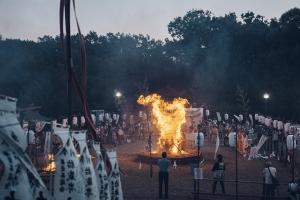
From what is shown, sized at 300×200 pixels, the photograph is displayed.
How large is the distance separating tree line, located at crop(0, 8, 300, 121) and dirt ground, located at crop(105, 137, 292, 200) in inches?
552

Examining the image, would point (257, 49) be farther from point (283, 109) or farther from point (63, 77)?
point (63, 77)

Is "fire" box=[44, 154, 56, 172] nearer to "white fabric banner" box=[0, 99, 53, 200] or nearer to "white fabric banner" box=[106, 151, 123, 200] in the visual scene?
"white fabric banner" box=[0, 99, 53, 200]

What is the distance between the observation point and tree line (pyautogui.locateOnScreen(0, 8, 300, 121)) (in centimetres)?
3881

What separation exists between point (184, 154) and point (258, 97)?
2283cm

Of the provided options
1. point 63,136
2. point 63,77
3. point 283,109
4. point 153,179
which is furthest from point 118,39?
point 63,136

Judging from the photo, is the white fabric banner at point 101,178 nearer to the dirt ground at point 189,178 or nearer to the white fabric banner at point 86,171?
the white fabric banner at point 86,171

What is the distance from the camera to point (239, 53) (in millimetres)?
47312

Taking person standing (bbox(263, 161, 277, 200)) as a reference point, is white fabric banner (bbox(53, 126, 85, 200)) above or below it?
above

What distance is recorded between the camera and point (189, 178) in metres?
18.7

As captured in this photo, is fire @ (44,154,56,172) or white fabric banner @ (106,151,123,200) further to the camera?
white fabric banner @ (106,151,123,200)

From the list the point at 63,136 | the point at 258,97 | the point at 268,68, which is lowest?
the point at 63,136

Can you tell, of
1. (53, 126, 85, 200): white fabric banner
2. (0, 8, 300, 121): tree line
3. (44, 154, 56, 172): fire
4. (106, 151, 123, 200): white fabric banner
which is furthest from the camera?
(0, 8, 300, 121): tree line

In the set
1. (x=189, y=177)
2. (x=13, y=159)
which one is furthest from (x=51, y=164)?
(x=189, y=177)

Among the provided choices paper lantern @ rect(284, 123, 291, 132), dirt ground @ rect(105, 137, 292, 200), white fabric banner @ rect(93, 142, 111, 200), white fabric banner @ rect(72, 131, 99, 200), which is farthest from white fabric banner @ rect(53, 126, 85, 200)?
paper lantern @ rect(284, 123, 291, 132)
